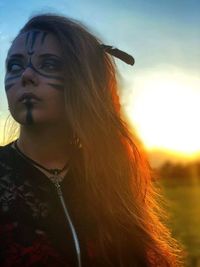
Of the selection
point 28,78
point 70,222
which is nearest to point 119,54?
point 28,78

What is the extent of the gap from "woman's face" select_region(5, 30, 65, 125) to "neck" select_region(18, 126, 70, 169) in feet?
0.24

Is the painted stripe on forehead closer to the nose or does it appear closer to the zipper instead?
the nose

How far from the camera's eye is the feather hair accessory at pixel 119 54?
4.04m

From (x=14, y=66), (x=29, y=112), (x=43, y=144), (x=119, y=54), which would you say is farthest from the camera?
(x=119, y=54)

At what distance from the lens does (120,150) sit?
405 centimetres

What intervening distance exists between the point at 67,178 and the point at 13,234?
553 millimetres

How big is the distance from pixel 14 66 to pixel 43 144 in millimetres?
516

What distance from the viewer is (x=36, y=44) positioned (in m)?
3.73

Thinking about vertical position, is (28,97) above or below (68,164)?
above

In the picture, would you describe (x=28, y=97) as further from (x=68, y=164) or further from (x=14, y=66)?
(x=68, y=164)

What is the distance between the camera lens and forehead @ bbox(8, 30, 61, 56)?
371 centimetres

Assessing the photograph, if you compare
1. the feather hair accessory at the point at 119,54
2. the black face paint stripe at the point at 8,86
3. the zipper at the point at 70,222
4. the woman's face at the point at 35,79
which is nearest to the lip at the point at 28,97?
the woman's face at the point at 35,79

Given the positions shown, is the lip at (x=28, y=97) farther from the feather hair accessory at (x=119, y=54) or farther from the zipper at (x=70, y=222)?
the feather hair accessory at (x=119, y=54)

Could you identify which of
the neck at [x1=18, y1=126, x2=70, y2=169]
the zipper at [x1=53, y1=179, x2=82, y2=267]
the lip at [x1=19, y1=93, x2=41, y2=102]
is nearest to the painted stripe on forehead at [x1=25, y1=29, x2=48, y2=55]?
the lip at [x1=19, y1=93, x2=41, y2=102]
